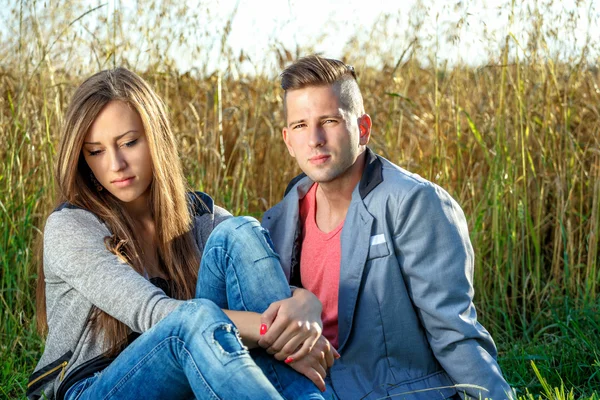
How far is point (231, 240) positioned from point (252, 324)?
0.86 feet

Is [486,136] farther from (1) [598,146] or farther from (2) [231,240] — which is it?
(2) [231,240]

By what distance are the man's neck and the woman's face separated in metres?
0.57

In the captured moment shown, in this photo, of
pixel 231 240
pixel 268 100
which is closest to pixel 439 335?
pixel 231 240

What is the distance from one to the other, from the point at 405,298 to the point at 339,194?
40 cm

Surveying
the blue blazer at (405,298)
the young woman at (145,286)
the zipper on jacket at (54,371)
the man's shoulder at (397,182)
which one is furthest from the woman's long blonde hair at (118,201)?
the man's shoulder at (397,182)

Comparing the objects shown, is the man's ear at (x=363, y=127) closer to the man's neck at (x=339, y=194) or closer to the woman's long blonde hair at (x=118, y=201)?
the man's neck at (x=339, y=194)

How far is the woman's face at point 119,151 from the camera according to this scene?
2213 millimetres

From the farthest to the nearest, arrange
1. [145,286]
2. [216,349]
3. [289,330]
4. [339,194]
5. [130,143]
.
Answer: [339,194]
[130,143]
[145,286]
[289,330]
[216,349]

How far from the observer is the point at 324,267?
7.68 ft

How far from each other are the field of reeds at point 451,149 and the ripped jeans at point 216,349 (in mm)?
1296

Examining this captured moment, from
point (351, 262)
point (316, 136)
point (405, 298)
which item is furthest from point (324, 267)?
point (316, 136)

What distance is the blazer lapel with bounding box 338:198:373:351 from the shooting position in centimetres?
219

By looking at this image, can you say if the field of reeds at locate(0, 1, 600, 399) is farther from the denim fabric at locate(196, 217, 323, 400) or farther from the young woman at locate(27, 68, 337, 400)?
the denim fabric at locate(196, 217, 323, 400)

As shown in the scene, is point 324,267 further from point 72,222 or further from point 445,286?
point 72,222
